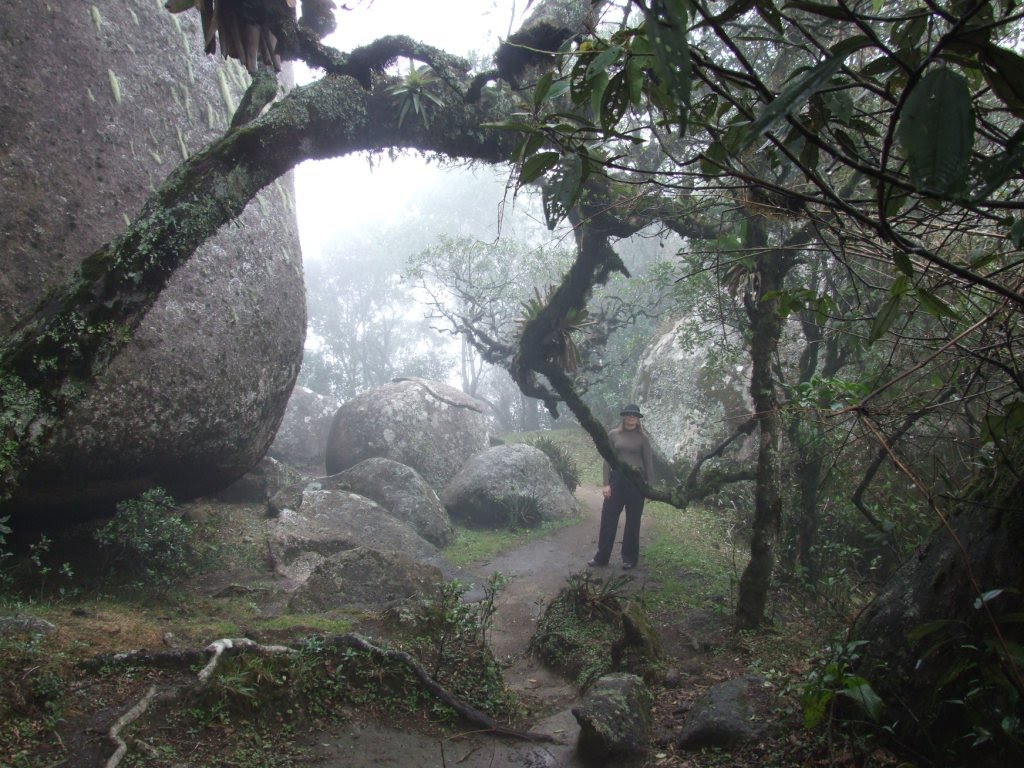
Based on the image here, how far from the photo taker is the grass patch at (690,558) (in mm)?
6891

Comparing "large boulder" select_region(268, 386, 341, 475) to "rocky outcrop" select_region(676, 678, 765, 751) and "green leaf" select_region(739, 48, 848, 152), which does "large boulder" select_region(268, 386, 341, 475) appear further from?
"green leaf" select_region(739, 48, 848, 152)

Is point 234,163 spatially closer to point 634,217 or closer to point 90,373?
point 90,373

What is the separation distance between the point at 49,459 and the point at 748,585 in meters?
6.66

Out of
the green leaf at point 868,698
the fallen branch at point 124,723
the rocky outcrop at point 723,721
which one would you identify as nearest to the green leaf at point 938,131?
the green leaf at point 868,698

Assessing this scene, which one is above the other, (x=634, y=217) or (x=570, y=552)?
(x=634, y=217)

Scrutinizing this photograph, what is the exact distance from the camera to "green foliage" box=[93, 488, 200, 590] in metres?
6.57

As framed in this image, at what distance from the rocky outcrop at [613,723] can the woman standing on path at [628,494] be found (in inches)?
167

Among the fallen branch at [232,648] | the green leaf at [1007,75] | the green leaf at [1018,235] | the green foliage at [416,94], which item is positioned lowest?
the fallen branch at [232,648]

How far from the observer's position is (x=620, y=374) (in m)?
18.6

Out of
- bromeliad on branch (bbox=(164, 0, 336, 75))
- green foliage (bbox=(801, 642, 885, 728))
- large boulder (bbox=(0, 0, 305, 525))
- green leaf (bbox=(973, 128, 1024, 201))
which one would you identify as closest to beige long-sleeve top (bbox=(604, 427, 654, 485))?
green foliage (bbox=(801, 642, 885, 728))

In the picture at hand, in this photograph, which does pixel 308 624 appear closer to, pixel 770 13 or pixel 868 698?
pixel 868 698

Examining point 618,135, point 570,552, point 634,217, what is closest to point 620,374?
point 570,552

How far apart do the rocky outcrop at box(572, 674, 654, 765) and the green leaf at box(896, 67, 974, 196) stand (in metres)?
3.63

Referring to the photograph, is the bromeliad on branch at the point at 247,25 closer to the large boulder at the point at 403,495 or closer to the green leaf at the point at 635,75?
the green leaf at the point at 635,75
